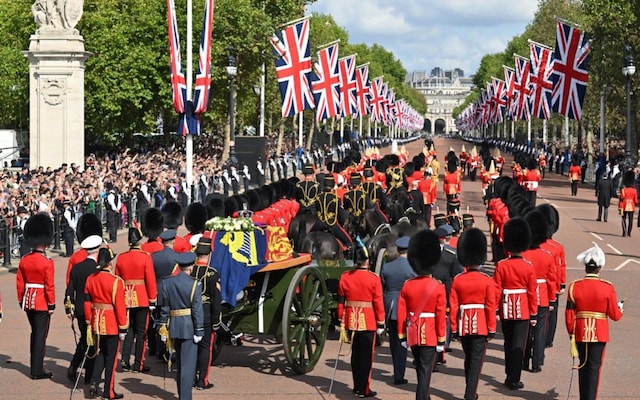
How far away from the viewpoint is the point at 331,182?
17766 mm

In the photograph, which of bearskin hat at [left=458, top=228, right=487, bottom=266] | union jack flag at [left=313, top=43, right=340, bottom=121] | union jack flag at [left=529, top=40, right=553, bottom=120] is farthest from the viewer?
union jack flag at [left=529, top=40, right=553, bottom=120]

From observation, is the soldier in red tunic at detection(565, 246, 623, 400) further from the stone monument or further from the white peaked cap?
the stone monument

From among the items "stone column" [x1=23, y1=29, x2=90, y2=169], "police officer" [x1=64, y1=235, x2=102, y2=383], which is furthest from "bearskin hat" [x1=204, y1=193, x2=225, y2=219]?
"stone column" [x1=23, y1=29, x2=90, y2=169]

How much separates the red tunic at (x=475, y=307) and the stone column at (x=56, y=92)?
25.3m

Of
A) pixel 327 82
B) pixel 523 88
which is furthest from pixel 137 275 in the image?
pixel 523 88

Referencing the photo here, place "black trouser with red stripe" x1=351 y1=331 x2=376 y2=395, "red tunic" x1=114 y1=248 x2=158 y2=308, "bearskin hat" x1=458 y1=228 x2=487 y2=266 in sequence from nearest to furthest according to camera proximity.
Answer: "bearskin hat" x1=458 y1=228 x2=487 y2=266, "black trouser with red stripe" x1=351 y1=331 x2=376 y2=395, "red tunic" x1=114 y1=248 x2=158 y2=308

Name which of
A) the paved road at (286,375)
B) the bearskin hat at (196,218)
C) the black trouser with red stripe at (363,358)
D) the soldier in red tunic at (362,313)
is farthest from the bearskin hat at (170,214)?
the black trouser with red stripe at (363,358)

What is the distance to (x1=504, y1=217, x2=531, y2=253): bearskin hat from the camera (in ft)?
36.7

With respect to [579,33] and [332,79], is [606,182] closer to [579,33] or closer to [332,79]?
[579,33]

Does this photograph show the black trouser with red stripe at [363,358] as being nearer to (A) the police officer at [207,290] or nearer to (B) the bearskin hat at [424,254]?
(B) the bearskin hat at [424,254]

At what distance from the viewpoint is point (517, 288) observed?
1098cm

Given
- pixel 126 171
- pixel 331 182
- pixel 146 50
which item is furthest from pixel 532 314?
pixel 146 50

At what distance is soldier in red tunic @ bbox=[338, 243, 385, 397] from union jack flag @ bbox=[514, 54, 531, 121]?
1813 inches

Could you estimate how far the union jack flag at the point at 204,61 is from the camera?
95.3ft
